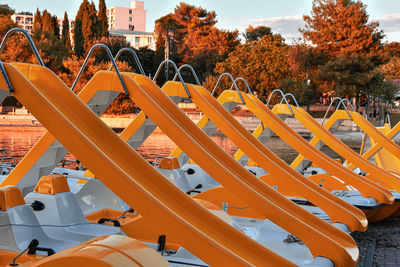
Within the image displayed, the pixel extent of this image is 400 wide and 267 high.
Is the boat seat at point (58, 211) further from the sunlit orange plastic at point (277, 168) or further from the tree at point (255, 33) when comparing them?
the tree at point (255, 33)

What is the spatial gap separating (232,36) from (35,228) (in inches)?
2131

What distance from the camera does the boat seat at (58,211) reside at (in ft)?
19.2

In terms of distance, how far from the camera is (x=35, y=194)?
19.6 feet

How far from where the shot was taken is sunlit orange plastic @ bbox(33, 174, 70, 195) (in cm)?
590

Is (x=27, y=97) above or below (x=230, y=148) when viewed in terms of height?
above

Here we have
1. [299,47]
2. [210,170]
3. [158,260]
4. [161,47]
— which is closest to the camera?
[158,260]

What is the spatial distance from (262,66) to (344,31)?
8203 mm

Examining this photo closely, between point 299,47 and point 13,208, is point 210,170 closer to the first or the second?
point 13,208

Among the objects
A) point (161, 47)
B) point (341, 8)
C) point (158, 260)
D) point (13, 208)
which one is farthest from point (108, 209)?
point (161, 47)

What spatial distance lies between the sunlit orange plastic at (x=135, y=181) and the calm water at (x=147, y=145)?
16.4 m

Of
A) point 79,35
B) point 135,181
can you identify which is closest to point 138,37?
point 79,35

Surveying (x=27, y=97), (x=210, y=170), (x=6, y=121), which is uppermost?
(x=27, y=97)

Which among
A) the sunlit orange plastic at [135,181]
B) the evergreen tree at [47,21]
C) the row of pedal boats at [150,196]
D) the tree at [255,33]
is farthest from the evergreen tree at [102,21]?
the sunlit orange plastic at [135,181]

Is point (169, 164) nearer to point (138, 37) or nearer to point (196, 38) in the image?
point (196, 38)
